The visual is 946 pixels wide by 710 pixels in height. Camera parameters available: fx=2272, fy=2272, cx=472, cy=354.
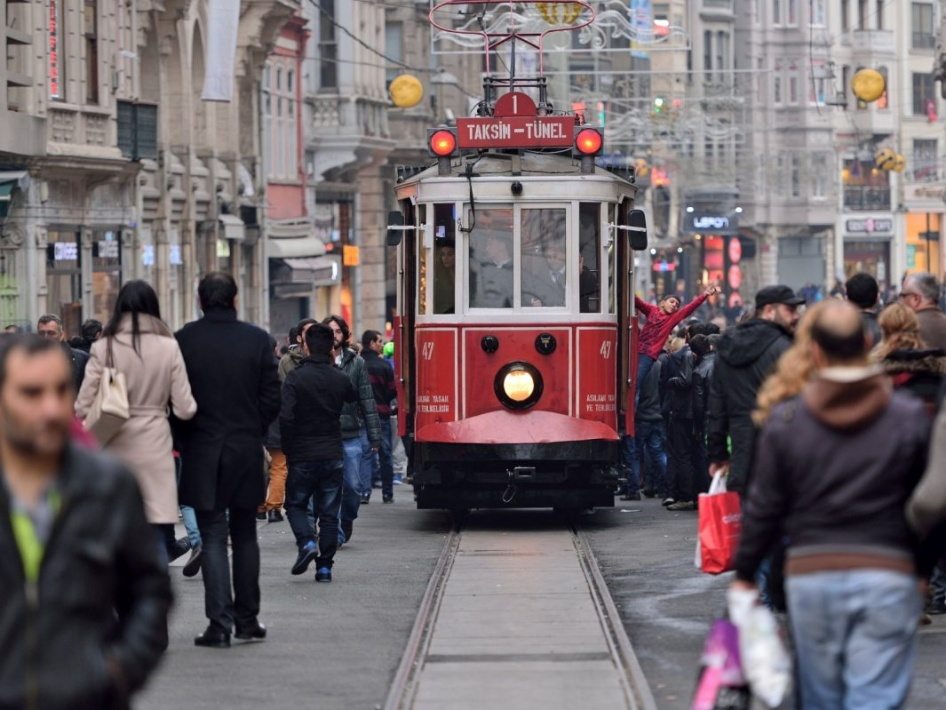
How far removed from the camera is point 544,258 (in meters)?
17.9

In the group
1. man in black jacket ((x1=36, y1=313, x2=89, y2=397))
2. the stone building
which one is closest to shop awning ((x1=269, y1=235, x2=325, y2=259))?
the stone building

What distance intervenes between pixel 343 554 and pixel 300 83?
32085 millimetres

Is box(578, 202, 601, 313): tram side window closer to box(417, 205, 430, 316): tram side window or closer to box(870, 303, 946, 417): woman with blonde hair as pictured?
box(417, 205, 430, 316): tram side window

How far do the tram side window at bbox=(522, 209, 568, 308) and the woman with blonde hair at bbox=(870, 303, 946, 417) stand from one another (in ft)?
23.3

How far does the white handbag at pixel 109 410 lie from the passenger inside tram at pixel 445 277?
752 centimetres

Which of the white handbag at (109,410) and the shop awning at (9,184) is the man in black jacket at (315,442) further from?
the shop awning at (9,184)

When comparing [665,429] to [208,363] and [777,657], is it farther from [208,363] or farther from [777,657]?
[777,657]

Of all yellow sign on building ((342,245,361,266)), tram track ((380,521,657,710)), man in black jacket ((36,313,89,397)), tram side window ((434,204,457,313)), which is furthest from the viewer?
yellow sign on building ((342,245,361,266))

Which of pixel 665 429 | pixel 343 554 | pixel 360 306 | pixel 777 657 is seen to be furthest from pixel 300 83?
pixel 777 657

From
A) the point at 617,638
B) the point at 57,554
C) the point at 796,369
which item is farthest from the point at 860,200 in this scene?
the point at 57,554

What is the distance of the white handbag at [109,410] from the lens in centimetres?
1046

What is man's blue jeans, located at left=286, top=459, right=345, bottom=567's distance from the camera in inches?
556

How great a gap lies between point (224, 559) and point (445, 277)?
7188mm

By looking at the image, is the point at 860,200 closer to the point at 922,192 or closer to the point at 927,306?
the point at 922,192
